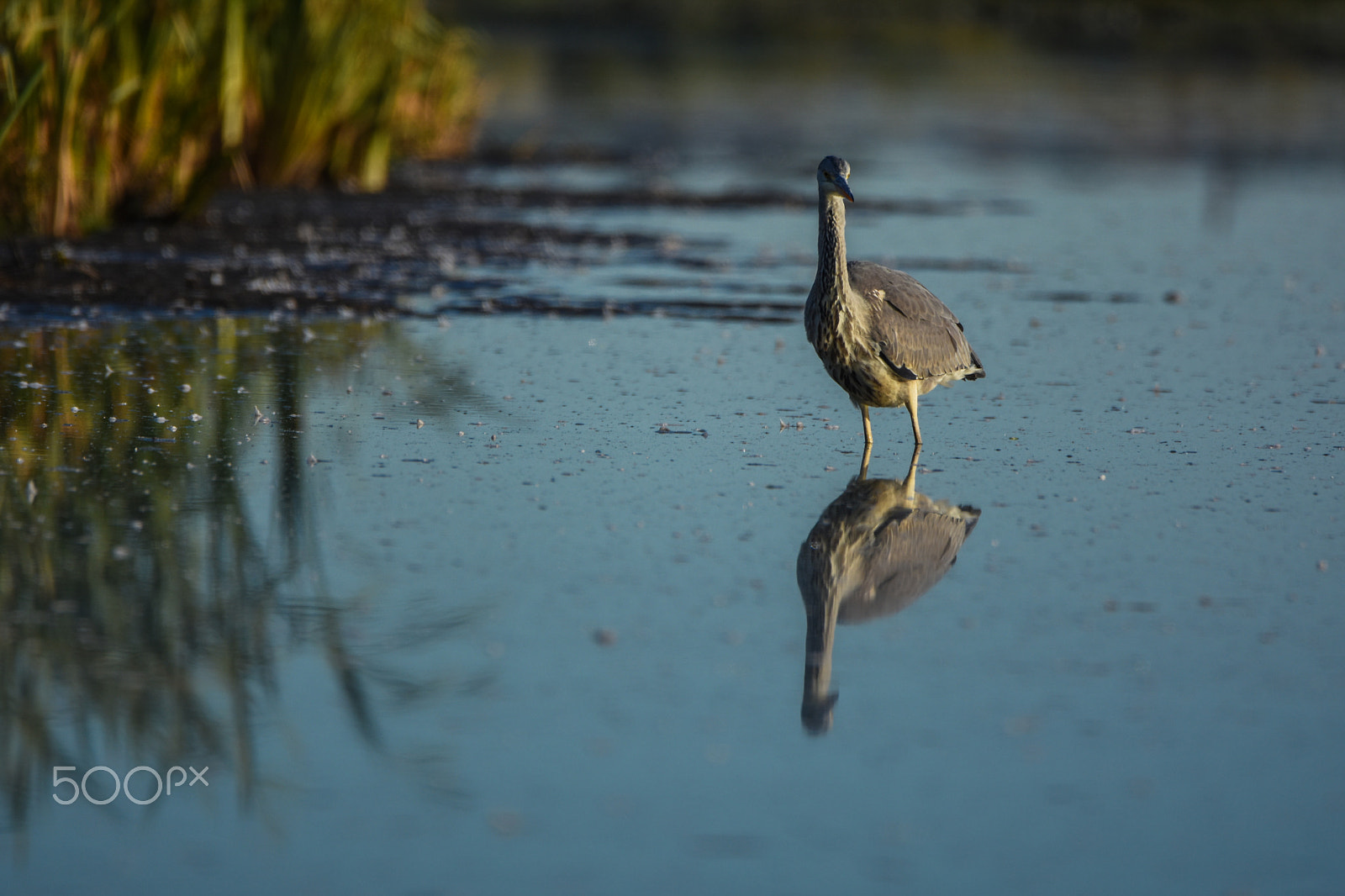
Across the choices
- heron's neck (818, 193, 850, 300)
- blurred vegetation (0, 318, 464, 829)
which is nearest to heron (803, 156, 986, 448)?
heron's neck (818, 193, 850, 300)

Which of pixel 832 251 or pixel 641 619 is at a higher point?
pixel 832 251

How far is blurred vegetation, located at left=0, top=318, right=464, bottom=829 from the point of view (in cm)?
421

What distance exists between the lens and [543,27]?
50.1 metres

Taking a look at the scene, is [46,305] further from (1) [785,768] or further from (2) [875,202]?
(2) [875,202]

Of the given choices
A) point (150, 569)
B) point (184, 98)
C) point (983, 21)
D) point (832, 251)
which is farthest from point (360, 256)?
point (983, 21)

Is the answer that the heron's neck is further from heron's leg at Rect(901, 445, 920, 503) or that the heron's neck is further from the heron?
heron's leg at Rect(901, 445, 920, 503)

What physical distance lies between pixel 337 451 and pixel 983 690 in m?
3.34

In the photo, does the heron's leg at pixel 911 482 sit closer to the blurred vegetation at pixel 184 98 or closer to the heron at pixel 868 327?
the heron at pixel 868 327

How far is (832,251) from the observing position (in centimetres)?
729

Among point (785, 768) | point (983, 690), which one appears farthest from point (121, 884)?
point (983, 690)

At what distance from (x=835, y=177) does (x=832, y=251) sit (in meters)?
0.38
